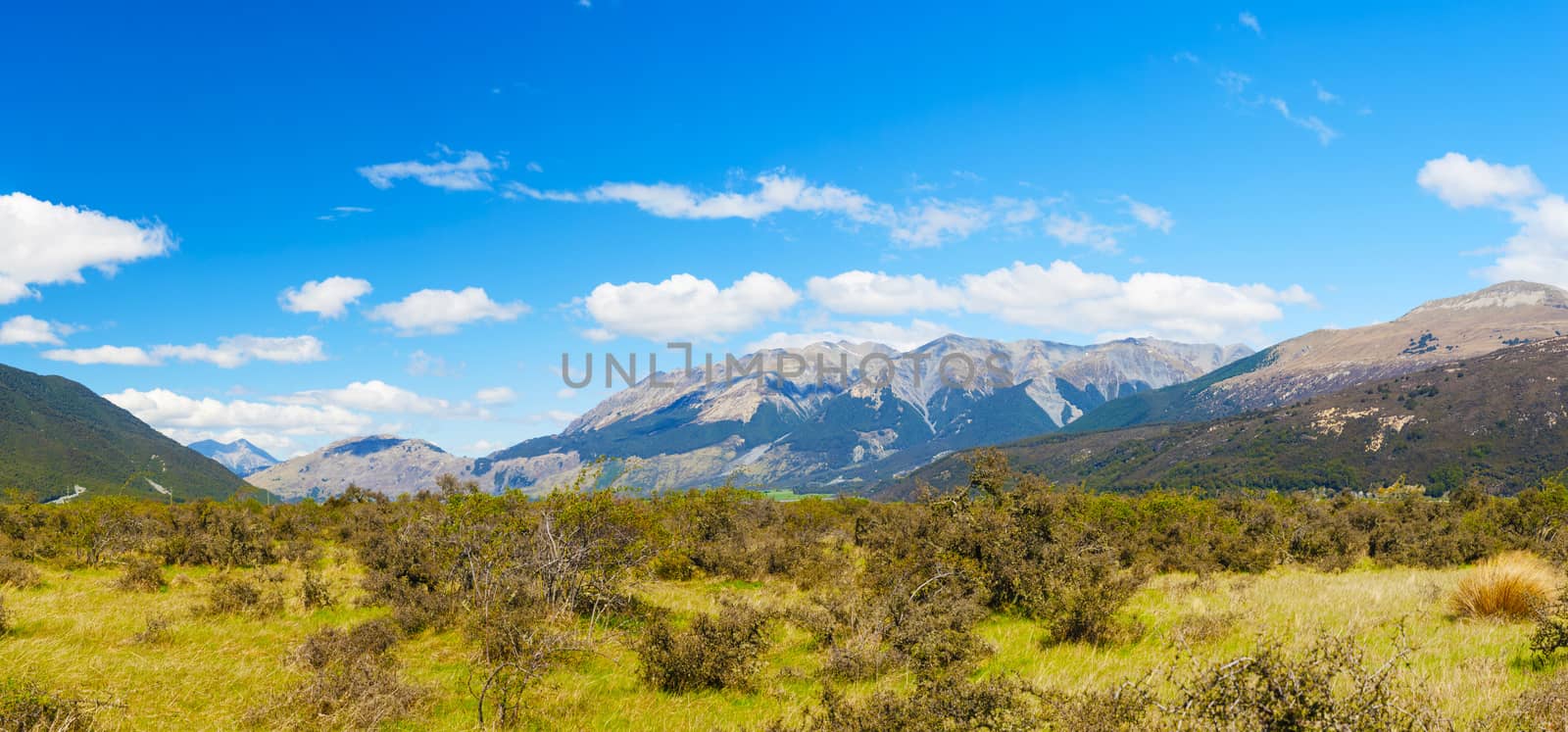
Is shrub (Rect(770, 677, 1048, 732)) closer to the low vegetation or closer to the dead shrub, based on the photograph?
the low vegetation

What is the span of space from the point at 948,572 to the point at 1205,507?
73.5 feet

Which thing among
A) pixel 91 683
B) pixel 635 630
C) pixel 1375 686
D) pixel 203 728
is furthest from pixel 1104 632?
pixel 91 683

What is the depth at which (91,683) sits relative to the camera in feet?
33.0

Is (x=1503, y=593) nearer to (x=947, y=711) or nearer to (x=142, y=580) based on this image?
(x=947, y=711)

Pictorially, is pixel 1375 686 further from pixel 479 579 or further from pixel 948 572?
pixel 479 579

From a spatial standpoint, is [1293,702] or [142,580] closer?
[1293,702]

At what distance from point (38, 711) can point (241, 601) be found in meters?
10.1

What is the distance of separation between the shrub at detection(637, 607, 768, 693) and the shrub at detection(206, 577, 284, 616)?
10836 mm

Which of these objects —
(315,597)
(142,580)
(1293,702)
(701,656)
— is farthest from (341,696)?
(142,580)

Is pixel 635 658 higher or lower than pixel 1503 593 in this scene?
lower

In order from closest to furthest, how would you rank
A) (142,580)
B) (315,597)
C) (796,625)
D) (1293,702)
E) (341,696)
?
(1293,702) < (341,696) < (796,625) < (315,597) < (142,580)

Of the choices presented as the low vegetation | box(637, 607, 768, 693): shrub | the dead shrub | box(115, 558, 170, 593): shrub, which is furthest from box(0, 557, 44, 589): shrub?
box(637, 607, 768, 693): shrub

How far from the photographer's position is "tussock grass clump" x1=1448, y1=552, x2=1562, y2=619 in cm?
1205

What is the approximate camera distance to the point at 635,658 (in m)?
13.6
